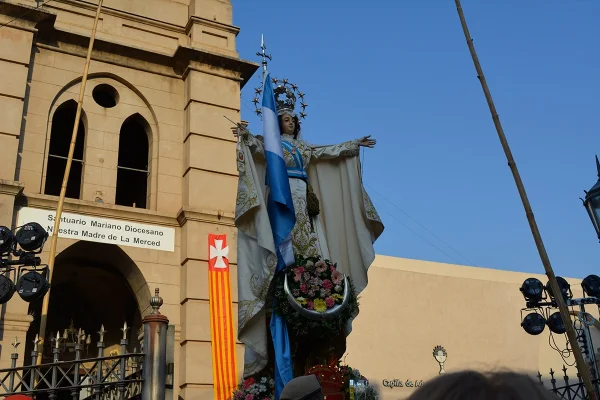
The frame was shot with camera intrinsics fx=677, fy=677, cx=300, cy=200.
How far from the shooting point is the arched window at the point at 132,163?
15684 millimetres

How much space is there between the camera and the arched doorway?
14578 millimetres

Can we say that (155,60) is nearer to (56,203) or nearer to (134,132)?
(134,132)

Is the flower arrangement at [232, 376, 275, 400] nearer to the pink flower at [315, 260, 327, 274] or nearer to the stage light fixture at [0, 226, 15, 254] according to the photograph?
the pink flower at [315, 260, 327, 274]

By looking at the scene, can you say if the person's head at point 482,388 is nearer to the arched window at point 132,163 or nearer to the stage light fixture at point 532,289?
the stage light fixture at point 532,289

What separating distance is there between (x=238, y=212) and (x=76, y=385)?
2629 mm

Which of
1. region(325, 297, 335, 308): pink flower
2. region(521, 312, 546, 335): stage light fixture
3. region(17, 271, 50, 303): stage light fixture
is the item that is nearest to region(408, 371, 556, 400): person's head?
region(325, 297, 335, 308): pink flower

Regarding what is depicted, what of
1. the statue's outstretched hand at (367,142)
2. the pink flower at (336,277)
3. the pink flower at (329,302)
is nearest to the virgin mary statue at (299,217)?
the statue's outstretched hand at (367,142)

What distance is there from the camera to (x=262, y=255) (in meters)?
8.03

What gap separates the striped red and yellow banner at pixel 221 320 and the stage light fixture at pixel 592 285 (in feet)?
20.5

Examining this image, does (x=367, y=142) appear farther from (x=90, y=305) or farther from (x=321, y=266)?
(x=90, y=305)

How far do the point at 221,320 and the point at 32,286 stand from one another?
427 cm

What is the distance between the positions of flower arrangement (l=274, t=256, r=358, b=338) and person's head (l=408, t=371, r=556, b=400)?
18.9 ft

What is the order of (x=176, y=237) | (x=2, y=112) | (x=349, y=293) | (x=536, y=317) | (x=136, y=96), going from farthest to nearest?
(x=136, y=96)
(x=176, y=237)
(x=2, y=112)
(x=536, y=317)
(x=349, y=293)

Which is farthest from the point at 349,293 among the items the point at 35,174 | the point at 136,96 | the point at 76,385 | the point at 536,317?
the point at 136,96
